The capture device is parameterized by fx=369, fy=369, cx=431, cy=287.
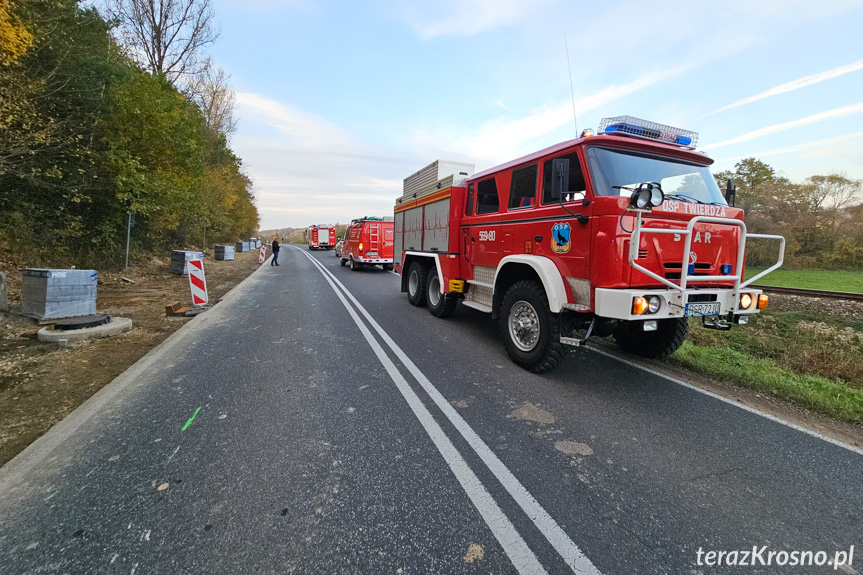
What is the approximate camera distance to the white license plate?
148 inches

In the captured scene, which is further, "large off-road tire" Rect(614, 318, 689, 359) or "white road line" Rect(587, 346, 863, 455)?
"large off-road tire" Rect(614, 318, 689, 359)

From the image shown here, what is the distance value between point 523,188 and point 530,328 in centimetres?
197

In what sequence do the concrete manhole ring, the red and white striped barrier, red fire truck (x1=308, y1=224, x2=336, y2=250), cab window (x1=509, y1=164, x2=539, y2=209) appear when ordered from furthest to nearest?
red fire truck (x1=308, y1=224, x2=336, y2=250) < the red and white striped barrier < the concrete manhole ring < cab window (x1=509, y1=164, x2=539, y2=209)

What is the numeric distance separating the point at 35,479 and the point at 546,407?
3980 millimetres

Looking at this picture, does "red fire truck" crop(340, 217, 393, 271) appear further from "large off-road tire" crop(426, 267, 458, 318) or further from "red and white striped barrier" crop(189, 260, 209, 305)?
"large off-road tire" crop(426, 267, 458, 318)

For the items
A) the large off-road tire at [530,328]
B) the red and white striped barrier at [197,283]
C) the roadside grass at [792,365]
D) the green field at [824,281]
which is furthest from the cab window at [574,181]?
the green field at [824,281]

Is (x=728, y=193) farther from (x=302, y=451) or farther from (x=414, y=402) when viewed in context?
(x=302, y=451)

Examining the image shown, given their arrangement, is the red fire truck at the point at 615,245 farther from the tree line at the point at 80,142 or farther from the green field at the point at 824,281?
the green field at the point at 824,281

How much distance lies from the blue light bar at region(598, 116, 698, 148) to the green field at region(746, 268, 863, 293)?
1700cm

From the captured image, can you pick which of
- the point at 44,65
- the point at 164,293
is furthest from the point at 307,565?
the point at 44,65

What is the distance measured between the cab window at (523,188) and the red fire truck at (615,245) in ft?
0.06

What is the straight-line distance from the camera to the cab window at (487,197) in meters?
5.80

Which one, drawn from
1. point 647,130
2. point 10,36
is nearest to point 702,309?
point 647,130

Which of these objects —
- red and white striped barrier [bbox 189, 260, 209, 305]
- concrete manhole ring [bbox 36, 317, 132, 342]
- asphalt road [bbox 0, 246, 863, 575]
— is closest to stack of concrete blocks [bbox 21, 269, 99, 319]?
concrete manhole ring [bbox 36, 317, 132, 342]
